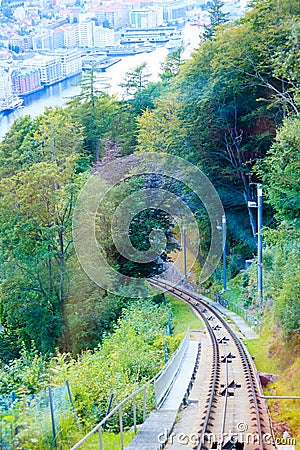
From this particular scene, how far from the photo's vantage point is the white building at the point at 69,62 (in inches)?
1785

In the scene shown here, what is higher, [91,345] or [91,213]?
[91,213]

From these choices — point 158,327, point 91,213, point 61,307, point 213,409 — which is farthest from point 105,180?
point 213,409

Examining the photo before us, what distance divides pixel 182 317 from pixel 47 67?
27.8m

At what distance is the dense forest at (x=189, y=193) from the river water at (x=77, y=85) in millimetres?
8629

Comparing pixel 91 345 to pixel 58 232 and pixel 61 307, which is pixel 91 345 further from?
pixel 58 232

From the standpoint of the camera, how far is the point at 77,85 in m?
40.9

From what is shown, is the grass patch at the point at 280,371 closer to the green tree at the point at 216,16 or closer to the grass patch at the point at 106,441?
the grass patch at the point at 106,441

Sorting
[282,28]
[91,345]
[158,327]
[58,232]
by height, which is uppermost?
[282,28]

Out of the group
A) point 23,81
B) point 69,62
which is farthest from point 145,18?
point 23,81

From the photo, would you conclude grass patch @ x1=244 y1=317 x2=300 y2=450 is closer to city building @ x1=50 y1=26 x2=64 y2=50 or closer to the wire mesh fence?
the wire mesh fence

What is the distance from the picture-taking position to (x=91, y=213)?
71.5ft

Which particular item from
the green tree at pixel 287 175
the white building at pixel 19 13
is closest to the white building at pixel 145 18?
the white building at pixel 19 13

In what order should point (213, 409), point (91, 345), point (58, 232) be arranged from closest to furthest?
point (213, 409) → point (91, 345) → point (58, 232)

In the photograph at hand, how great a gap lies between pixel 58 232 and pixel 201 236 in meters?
9.05
